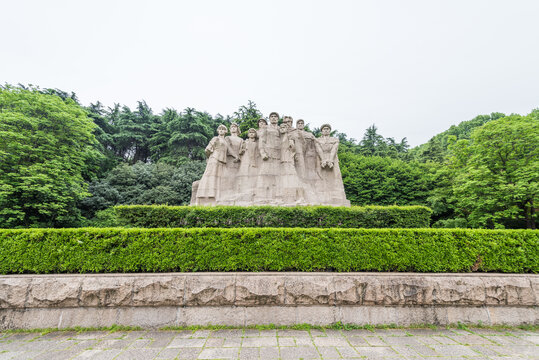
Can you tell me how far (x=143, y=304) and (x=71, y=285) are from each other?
1.46 meters

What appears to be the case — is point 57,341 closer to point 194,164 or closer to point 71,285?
point 71,285

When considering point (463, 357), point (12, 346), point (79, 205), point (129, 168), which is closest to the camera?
point (463, 357)

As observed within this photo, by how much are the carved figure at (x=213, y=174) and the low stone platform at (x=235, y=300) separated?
485 centimetres

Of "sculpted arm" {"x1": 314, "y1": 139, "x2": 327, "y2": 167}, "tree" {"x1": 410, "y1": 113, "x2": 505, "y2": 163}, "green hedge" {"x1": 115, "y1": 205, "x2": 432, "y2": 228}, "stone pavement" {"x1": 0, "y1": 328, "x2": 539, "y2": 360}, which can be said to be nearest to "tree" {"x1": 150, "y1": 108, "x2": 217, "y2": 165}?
"sculpted arm" {"x1": 314, "y1": 139, "x2": 327, "y2": 167}

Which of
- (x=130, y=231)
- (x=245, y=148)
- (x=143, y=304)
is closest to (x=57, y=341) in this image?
(x=143, y=304)

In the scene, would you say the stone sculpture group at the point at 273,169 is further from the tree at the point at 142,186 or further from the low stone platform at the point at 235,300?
the tree at the point at 142,186

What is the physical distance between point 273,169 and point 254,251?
503cm

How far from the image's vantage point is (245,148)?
10.1 meters

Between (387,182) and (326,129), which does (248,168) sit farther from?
(387,182)

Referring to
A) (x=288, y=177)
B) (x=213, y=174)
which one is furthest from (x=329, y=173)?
(x=213, y=174)

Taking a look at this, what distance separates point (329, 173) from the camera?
10.0m

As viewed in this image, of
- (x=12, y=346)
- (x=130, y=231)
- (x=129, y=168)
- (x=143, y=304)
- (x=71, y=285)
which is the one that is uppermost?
(x=129, y=168)

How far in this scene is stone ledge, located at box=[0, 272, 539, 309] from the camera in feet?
14.9

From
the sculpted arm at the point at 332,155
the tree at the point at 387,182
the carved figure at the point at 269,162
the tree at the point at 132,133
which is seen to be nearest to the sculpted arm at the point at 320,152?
the sculpted arm at the point at 332,155
